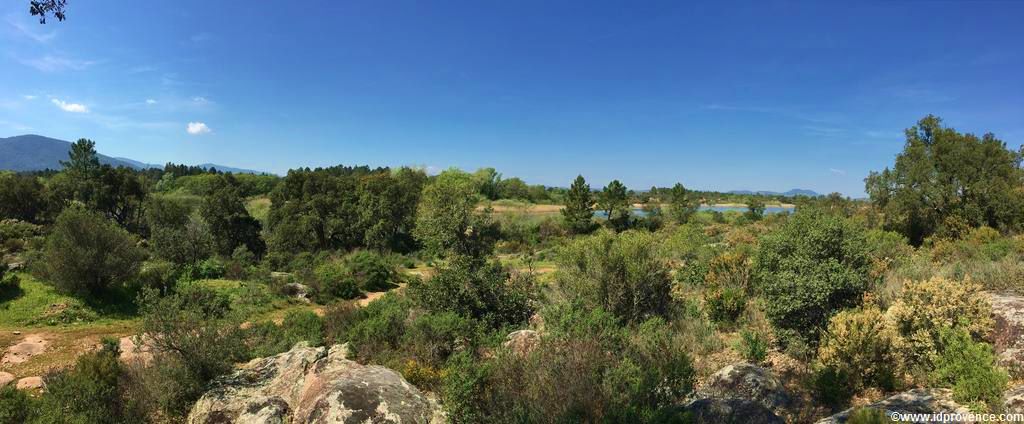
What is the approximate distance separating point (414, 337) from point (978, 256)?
13501mm

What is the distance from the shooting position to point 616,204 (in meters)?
42.1

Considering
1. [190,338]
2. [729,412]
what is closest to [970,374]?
[729,412]

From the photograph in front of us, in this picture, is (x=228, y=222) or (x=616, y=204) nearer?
(x=228, y=222)

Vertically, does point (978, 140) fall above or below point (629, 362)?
above

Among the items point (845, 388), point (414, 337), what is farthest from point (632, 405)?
point (414, 337)

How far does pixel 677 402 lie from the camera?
4.84 metres

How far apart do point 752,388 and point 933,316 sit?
8.87 ft

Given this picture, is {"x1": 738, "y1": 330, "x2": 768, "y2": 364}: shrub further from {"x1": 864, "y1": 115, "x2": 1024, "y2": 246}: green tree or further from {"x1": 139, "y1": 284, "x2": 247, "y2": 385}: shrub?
{"x1": 864, "y1": 115, "x2": 1024, "y2": 246}: green tree

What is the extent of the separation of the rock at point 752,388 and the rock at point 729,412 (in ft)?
1.72

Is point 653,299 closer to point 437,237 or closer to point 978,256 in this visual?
point 437,237

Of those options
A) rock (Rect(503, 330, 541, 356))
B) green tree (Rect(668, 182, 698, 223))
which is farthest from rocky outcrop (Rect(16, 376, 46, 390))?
green tree (Rect(668, 182, 698, 223))

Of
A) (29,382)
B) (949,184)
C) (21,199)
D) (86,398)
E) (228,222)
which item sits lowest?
(29,382)

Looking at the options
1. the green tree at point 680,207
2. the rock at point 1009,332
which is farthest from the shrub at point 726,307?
the green tree at point 680,207

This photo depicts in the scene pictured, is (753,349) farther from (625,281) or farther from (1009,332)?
(1009,332)
